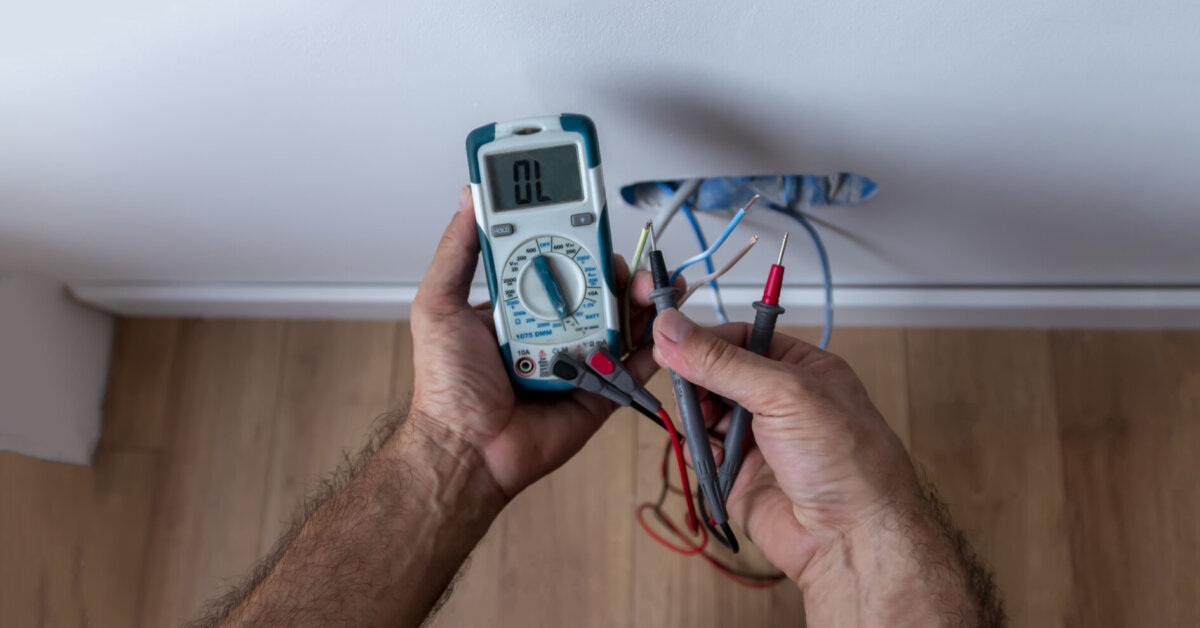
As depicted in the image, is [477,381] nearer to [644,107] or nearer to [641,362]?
[641,362]

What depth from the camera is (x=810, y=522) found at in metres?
0.58

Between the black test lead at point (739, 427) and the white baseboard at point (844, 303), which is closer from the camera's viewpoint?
the black test lead at point (739, 427)

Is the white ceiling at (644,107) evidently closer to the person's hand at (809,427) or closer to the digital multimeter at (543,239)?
the digital multimeter at (543,239)

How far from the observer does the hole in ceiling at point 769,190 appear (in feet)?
2.11

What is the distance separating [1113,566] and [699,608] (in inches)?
18.2

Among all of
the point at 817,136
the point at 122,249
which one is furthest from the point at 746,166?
the point at 122,249

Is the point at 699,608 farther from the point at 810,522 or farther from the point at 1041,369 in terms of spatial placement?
the point at 1041,369

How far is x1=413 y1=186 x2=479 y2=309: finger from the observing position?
0.57 meters

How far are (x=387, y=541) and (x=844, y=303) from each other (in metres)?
0.56

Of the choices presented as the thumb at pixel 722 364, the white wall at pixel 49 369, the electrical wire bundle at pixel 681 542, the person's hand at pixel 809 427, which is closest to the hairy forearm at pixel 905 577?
the person's hand at pixel 809 427

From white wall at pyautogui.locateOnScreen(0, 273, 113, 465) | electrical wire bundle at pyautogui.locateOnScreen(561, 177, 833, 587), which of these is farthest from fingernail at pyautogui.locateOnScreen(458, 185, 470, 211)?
A: white wall at pyautogui.locateOnScreen(0, 273, 113, 465)

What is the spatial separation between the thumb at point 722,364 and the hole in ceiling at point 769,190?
16cm

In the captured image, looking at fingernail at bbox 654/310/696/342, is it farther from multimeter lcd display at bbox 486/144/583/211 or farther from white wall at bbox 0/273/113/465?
white wall at bbox 0/273/113/465

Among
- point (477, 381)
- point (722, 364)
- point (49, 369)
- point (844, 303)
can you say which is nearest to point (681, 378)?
point (722, 364)
